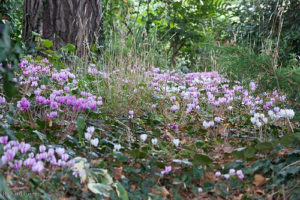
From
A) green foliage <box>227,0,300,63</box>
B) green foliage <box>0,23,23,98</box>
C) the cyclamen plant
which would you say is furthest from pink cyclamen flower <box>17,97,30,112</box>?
green foliage <box>227,0,300,63</box>

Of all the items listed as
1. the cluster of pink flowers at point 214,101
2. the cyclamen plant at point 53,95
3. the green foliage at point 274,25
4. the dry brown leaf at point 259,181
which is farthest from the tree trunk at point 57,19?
the dry brown leaf at point 259,181

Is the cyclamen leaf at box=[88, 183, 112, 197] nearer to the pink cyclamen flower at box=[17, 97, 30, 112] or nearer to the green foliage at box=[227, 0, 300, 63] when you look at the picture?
the pink cyclamen flower at box=[17, 97, 30, 112]

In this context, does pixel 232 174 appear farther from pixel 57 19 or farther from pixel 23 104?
pixel 57 19

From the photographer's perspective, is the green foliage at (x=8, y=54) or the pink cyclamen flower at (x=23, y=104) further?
the pink cyclamen flower at (x=23, y=104)

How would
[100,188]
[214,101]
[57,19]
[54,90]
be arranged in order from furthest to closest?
[57,19] < [214,101] < [54,90] < [100,188]

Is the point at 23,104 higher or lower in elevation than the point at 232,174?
higher

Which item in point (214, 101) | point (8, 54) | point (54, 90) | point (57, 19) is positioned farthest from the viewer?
point (57, 19)

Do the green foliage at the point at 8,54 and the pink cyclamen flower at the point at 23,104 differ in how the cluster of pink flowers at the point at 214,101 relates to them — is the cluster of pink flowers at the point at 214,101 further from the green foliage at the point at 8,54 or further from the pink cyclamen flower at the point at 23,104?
the green foliage at the point at 8,54

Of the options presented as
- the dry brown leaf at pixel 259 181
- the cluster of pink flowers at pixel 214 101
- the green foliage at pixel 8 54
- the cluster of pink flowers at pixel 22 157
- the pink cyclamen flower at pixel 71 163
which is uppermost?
the green foliage at pixel 8 54

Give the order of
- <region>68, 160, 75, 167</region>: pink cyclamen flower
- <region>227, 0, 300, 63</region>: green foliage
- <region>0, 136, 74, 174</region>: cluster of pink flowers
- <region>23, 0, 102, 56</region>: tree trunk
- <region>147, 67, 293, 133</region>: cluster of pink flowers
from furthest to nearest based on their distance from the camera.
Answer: <region>227, 0, 300, 63</region>: green foliage, <region>23, 0, 102, 56</region>: tree trunk, <region>147, 67, 293, 133</region>: cluster of pink flowers, <region>68, 160, 75, 167</region>: pink cyclamen flower, <region>0, 136, 74, 174</region>: cluster of pink flowers

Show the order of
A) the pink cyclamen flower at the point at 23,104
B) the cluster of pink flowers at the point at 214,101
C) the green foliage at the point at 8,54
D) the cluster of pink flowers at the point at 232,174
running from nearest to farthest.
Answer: the green foliage at the point at 8,54
the cluster of pink flowers at the point at 232,174
the pink cyclamen flower at the point at 23,104
the cluster of pink flowers at the point at 214,101

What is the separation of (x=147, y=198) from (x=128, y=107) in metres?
1.56

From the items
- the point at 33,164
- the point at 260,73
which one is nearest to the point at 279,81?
the point at 260,73

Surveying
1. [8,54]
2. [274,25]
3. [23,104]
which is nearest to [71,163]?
[8,54]
